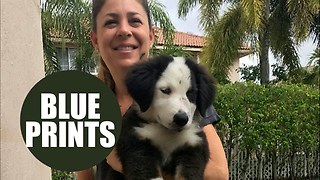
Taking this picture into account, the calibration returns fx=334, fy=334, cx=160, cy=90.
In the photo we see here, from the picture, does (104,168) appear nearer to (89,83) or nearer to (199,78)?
(89,83)

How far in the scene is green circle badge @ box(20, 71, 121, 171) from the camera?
809mm

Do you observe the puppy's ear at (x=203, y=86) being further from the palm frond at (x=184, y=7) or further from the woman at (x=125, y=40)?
the palm frond at (x=184, y=7)

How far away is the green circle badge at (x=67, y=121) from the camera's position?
81 cm

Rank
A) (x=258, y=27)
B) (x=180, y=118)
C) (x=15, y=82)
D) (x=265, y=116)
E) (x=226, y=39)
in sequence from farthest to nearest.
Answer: (x=258, y=27), (x=226, y=39), (x=265, y=116), (x=15, y=82), (x=180, y=118)

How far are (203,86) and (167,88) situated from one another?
89 mm

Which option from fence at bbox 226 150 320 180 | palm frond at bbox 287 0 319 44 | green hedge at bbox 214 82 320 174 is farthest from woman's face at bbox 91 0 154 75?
palm frond at bbox 287 0 319 44

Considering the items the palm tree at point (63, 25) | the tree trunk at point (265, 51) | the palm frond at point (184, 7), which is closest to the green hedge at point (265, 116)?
the tree trunk at point (265, 51)

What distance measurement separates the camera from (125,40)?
0.94 meters

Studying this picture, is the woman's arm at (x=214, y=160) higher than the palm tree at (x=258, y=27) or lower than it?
lower

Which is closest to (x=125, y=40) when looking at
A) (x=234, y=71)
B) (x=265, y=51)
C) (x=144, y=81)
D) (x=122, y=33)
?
(x=122, y=33)

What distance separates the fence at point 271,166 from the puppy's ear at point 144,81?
6.69 metres

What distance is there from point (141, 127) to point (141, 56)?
0.27 meters

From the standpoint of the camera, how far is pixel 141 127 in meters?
0.78

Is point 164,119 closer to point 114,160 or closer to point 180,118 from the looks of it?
point 180,118
